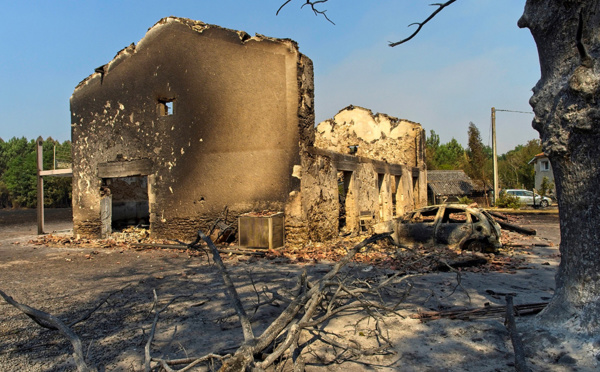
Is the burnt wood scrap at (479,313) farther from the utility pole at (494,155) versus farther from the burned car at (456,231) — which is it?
the utility pole at (494,155)

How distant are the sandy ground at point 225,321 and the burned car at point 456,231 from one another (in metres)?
0.74

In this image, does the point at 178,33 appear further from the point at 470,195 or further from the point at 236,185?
the point at 470,195

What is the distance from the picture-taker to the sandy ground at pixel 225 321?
2.88 meters

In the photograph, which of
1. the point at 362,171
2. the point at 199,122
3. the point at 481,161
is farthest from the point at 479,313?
the point at 481,161

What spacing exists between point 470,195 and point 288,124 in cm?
2601

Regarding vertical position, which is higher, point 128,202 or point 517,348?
point 128,202

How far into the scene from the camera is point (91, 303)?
4.83 m

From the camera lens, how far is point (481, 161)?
29.4 metres

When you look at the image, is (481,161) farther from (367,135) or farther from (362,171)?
(362,171)

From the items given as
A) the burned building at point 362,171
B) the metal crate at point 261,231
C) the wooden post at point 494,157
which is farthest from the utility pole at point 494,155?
the metal crate at point 261,231

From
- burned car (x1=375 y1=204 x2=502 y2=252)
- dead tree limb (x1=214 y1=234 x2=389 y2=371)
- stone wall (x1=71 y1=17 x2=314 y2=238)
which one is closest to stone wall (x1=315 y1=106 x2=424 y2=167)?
stone wall (x1=71 y1=17 x2=314 y2=238)

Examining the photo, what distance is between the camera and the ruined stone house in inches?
382

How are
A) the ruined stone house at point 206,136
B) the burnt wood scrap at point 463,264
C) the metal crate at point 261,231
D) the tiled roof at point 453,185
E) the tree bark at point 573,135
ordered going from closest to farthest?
the tree bark at point 573,135
the burnt wood scrap at point 463,264
the metal crate at point 261,231
the ruined stone house at point 206,136
the tiled roof at point 453,185

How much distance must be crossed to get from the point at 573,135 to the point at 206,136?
8.69 m
